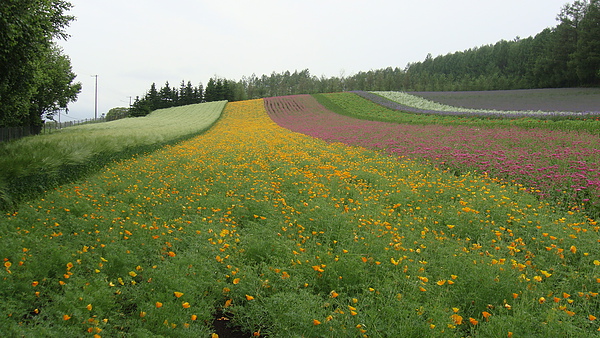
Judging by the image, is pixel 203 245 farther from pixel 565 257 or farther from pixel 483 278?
pixel 565 257

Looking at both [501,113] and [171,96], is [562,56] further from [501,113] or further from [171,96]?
[171,96]

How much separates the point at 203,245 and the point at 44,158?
19.1 ft

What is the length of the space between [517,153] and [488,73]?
69492 millimetres

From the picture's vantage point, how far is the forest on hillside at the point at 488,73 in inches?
1412

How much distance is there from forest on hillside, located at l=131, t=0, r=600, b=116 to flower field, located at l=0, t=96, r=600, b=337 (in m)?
38.1

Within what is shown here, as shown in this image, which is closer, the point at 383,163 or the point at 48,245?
the point at 48,245

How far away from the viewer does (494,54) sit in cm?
7112

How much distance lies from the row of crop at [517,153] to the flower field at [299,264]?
0.92m

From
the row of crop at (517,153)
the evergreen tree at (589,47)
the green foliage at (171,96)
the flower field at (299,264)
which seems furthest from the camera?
the green foliage at (171,96)

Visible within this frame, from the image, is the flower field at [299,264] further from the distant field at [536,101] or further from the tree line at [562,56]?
the tree line at [562,56]

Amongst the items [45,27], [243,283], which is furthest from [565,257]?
[45,27]

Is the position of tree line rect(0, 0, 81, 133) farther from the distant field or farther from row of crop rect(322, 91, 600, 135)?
the distant field

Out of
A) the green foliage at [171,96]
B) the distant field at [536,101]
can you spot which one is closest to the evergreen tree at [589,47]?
the distant field at [536,101]

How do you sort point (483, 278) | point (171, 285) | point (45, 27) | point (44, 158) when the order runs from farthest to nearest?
point (45, 27)
point (44, 158)
point (483, 278)
point (171, 285)
